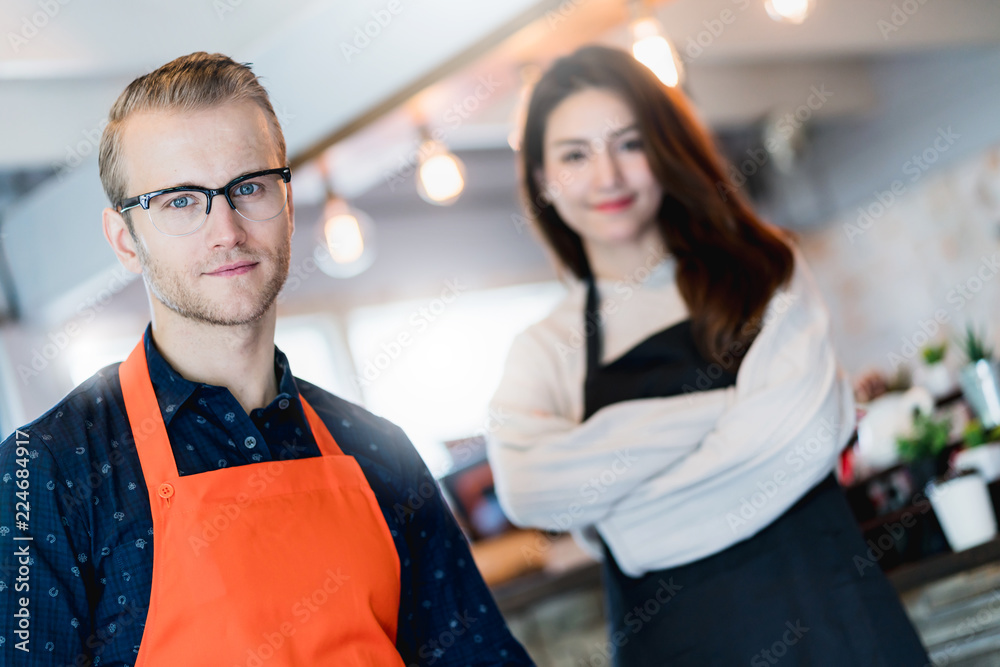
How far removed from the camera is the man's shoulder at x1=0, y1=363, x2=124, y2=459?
0.91m

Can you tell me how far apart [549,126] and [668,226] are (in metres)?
0.26

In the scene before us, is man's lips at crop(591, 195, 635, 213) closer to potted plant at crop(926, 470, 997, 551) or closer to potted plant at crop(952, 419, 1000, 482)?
potted plant at crop(926, 470, 997, 551)

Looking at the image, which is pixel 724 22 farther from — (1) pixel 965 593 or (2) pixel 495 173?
(1) pixel 965 593

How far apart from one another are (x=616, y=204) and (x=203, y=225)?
70 centimetres

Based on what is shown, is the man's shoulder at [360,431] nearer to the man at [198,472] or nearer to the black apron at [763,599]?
the man at [198,472]

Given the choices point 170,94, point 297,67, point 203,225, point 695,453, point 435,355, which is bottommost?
point 695,453

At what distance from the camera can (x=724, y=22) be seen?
13.0 feet

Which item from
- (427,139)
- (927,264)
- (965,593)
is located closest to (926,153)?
(927,264)

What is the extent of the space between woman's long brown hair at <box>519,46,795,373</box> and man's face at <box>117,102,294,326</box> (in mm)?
663

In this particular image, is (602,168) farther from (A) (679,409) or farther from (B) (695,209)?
(A) (679,409)

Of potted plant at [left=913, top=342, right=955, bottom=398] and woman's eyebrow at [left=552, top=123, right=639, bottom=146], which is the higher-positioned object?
woman's eyebrow at [left=552, top=123, right=639, bottom=146]

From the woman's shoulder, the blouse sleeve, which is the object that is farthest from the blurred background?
the blouse sleeve

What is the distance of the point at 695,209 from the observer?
4.92 ft

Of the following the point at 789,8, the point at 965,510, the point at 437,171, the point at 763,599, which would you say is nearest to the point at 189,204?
the point at 763,599
